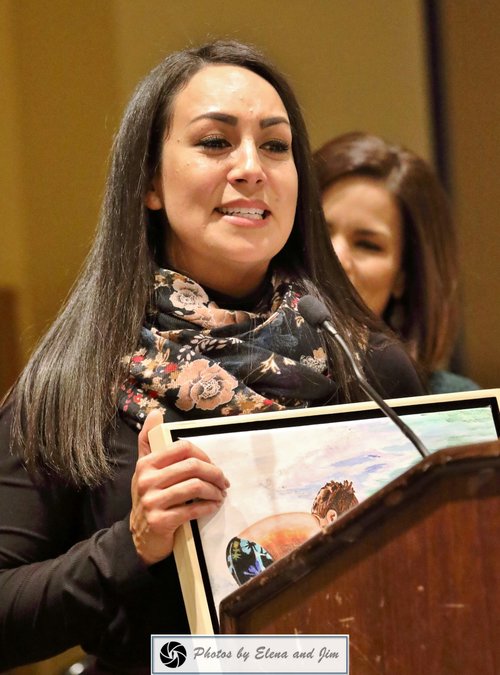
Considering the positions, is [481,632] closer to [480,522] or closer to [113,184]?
[480,522]

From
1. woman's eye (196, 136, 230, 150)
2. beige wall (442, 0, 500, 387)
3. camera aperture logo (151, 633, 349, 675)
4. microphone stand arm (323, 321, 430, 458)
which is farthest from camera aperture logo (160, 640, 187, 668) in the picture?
beige wall (442, 0, 500, 387)

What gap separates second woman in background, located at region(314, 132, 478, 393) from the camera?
2137 millimetres

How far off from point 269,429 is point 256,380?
18 cm

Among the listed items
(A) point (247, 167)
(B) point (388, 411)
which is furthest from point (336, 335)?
(A) point (247, 167)

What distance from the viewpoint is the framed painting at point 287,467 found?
1.08 meters

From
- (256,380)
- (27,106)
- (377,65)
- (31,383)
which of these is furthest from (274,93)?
(377,65)

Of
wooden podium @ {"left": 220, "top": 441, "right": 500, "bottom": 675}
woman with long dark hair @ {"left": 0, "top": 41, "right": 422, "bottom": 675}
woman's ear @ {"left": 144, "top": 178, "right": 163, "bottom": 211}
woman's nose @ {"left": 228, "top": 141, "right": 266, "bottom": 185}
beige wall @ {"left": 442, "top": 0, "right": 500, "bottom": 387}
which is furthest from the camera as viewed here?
A: beige wall @ {"left": 442, "top": 0, "right": 500, "bottom": 387}

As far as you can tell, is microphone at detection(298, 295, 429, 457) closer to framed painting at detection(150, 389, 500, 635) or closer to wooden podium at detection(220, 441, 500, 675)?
framed painting at detection(150, 389, 500, 635)

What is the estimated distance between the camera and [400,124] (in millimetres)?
2986

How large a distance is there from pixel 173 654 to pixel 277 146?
73cm

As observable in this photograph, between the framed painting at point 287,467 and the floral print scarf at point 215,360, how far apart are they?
14cm

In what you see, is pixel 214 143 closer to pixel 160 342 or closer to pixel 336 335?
pixel 160 342

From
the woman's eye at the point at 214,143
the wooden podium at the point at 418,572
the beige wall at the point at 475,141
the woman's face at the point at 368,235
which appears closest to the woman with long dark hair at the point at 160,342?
the woman's eye at the point at 214,143

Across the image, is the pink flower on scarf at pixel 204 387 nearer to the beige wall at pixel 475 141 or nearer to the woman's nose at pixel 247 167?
the woman's nose at pixel 247 167
